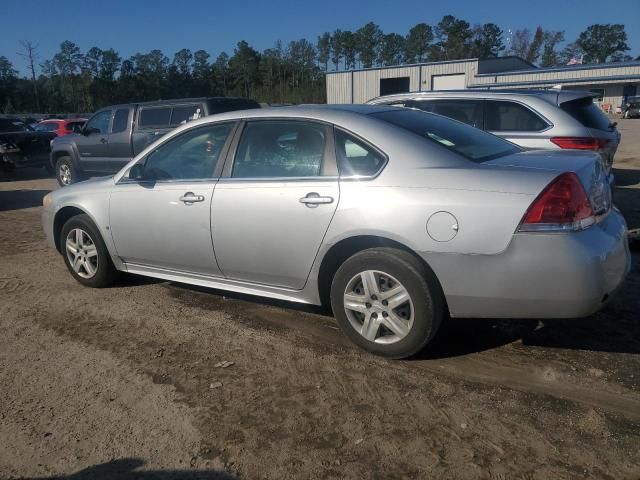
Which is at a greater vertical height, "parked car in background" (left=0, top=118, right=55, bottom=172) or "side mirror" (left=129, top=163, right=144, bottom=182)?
"side mirror" (left=129, top=163, right=144, bottom=182)

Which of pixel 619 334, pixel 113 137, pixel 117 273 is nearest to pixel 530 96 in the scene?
pixel 619 334

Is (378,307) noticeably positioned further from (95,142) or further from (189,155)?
(95,142)

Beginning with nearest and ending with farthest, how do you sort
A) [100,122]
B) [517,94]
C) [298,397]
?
[298,397] < [517,94] < [100,122]

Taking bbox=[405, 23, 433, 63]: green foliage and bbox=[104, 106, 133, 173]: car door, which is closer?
bbox=[104, 106, 133, 173]: car door

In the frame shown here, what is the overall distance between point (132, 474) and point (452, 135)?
9.16 ft

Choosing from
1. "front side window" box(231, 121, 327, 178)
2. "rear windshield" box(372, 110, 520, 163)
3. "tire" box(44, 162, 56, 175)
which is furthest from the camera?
"tire" box(44, 162, 56, 175)

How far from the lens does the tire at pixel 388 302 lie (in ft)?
10.4

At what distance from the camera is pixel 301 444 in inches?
104

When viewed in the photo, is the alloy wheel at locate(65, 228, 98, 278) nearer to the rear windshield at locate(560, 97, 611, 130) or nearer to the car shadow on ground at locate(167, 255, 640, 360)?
the car shadow on ground at locate(167, 255, 640, 360)

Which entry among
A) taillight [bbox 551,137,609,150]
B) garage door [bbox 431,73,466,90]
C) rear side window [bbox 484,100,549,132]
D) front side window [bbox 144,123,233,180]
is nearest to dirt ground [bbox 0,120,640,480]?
front side window [bbox 144,123,233,180]

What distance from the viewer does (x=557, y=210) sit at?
9.48 feet

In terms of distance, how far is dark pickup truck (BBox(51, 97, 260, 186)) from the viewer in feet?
32.7

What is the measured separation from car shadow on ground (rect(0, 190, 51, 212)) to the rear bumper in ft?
29.8

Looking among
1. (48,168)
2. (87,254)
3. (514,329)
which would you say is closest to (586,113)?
(514,329)
